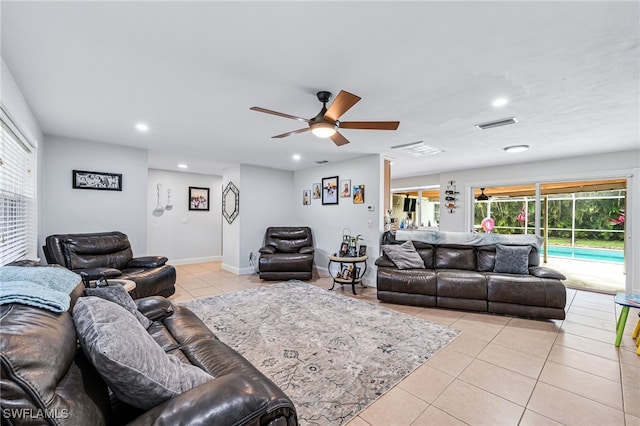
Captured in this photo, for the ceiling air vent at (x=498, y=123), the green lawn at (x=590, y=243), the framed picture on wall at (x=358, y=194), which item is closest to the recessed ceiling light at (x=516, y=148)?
the ceiling air vent at (x=498, y=123)

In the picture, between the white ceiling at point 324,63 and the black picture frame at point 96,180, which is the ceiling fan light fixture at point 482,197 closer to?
the white ceiling at point 324,63

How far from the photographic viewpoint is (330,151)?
475cm

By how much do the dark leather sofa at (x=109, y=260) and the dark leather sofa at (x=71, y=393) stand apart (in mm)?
2591

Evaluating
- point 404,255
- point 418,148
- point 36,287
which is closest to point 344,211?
point 404,255

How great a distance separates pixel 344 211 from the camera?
18.1 ft

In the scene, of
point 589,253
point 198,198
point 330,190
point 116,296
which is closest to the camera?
point 116,296

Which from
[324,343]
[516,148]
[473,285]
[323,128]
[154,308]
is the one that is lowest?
[324,343]

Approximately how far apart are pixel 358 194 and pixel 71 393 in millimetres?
4693

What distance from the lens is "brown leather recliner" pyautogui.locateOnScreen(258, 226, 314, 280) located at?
16.7 ft

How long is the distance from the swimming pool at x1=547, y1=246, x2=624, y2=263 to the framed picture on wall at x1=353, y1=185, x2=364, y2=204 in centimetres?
534

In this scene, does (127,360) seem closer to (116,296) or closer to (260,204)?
(116,296)

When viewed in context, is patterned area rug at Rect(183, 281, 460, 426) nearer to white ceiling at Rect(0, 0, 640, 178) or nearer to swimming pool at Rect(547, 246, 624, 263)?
white ceiling at Rect(0, 0, 640, 178)

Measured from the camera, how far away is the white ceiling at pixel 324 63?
5.01 feet

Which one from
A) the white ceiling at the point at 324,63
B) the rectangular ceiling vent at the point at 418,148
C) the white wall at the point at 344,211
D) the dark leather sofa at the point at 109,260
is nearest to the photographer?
the white ceiling at the point at 324,63
